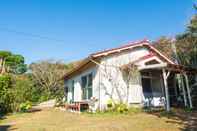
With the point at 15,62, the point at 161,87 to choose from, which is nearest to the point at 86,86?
the point at 161,87

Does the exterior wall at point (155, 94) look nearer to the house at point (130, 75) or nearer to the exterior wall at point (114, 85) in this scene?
the house at point (130, 75)

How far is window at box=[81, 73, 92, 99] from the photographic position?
16.1 m

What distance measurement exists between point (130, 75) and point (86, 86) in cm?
409

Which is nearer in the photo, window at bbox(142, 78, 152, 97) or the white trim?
the white trim

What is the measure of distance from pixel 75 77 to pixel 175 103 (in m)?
9.17

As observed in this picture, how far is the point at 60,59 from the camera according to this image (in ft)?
125

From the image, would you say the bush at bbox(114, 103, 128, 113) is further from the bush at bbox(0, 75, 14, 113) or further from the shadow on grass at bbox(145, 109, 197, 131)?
the bush at bbox(0, 75, 14, 113)

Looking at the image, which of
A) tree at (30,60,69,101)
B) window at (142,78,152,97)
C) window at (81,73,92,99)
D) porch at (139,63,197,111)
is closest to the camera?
porch at (139,63,197,111)

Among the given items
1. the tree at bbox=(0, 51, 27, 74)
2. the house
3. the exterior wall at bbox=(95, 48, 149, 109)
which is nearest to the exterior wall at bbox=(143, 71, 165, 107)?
the house

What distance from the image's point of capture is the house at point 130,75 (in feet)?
45.9

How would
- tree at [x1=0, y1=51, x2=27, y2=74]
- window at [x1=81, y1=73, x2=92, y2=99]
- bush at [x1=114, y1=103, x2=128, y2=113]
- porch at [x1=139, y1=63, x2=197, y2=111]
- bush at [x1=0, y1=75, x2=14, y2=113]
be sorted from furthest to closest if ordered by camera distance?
tree at [x1=0, y1=51, x2=27, y2=74] < window at [x1=81, y1=73, x2=92, y2=99] < porch at [x1=139, y1=63, x2=197, y2=111] < bush at [x1=0, y1=75, x2=14, y2=113] < bush at [x1=114, y1=103, x2=128, y2=113]

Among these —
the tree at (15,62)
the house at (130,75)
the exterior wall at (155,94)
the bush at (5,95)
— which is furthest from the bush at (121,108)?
the tree at (15,62)

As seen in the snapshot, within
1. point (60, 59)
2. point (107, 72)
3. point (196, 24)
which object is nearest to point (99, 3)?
point (107, 72)

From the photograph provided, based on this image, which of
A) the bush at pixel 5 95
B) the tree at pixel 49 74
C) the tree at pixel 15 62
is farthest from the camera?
the tree at pixel 15 62
